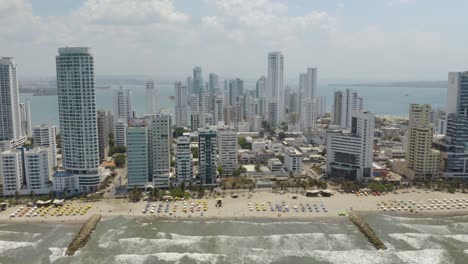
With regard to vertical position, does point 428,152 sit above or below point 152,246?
above

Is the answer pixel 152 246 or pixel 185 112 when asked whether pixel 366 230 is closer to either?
pixel 152 246

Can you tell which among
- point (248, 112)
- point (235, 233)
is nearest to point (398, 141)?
point (248, 112)

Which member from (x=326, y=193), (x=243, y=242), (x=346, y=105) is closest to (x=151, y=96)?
(x=346, y=105)

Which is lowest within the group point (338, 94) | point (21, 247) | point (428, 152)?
point (21, 247)

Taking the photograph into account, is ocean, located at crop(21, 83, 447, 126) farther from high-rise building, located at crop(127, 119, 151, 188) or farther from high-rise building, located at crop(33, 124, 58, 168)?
high-rise building, located at crop(127, 119, 151, 188)

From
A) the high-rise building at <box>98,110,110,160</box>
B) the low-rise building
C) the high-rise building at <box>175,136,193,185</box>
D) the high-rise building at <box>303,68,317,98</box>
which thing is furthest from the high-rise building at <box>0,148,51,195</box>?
the high-rise building at <box>303,68,317,98</box>
